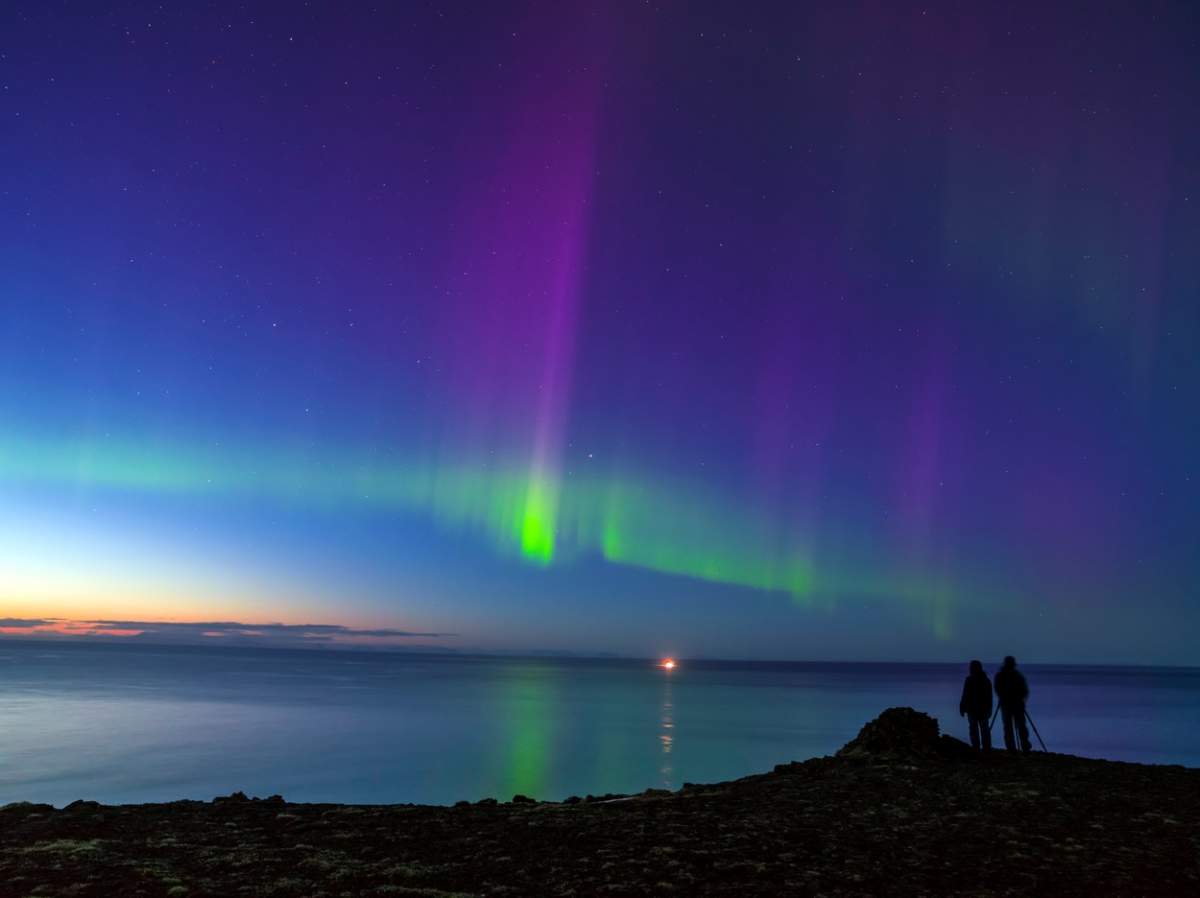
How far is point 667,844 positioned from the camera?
12.8 m

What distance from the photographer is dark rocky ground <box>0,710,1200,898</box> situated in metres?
10.8

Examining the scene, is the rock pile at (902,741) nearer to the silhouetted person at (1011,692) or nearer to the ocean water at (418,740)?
the silhouetted person at (1011,692)

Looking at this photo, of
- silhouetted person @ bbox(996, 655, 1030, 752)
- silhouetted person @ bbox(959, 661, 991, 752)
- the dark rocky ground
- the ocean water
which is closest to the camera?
the dark rocky ground

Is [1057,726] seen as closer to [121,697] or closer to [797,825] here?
[797,825]

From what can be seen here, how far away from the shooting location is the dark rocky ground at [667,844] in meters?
10.8

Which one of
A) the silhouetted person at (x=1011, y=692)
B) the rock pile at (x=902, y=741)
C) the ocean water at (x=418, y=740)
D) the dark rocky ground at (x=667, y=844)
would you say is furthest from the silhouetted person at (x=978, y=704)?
the ocean water at (x=418, y=740)

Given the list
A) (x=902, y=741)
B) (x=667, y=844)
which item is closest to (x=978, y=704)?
(x=902, y=741)

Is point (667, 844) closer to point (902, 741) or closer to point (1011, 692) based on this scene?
point (902, 741)

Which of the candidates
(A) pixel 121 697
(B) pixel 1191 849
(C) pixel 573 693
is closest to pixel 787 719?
(C) pixel 573 693

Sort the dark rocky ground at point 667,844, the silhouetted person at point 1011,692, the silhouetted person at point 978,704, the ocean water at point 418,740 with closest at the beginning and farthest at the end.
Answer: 1. the dark rocky ground at point 667,844
2. the silhouetted person at point 978,704
3. the silhouetted person at point 1011,692
4. the ocean water at point 418,740

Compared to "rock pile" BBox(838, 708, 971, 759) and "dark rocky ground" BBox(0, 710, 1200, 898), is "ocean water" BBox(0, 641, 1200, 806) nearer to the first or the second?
"rock pile" BBox(838, 708, 971, 759)

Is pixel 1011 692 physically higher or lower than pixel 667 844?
higher

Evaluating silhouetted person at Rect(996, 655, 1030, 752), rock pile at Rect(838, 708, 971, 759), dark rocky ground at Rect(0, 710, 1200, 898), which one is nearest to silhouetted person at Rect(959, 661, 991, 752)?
silhouetted person at Rect(996, 655, 1030, 752)

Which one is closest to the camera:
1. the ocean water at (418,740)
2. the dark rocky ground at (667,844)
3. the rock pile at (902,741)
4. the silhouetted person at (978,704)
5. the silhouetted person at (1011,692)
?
the dark rocky ground at (667,844)
